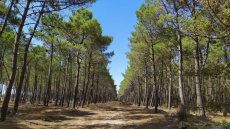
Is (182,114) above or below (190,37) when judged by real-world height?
below

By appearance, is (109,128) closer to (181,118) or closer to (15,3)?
(181,118)

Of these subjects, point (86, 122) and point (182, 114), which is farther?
point (86, 122)

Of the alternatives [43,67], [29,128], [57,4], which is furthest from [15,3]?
[43,67]

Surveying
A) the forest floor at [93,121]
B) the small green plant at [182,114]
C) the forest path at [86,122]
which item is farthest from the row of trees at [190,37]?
the forest path at [86,122]

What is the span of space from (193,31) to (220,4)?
1.69 m

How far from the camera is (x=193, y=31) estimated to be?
12703 millimetres

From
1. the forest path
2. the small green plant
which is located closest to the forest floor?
the forest path

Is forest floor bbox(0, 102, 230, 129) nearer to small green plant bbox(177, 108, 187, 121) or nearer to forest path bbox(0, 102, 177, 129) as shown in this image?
forest path bbox(0, 102, 177, 129)

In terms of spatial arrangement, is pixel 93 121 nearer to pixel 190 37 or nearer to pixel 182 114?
pixel 182 114

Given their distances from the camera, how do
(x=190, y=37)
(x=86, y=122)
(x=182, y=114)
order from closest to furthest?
(x=182, y=114) → (x=86, y=122) → (x=190, y=37)

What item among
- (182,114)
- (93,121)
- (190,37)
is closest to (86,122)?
(93,121)

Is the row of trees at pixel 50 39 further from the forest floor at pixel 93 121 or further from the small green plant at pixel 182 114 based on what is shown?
the small green plant at pixel 182 114

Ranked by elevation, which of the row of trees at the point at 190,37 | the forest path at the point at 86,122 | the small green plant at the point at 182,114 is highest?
the row of trees at the point at 190,37

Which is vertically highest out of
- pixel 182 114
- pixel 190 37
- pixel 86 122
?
pixel 190 37
